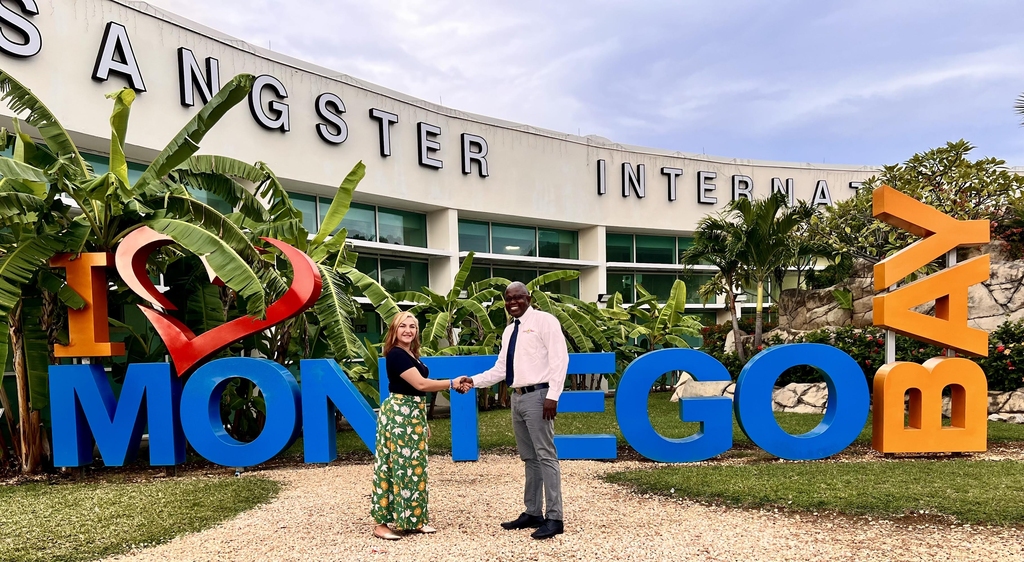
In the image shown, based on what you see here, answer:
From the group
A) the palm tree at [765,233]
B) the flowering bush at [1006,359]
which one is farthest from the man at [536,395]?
the palm tree at [765,233]

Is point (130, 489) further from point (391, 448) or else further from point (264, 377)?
point (391, 448)

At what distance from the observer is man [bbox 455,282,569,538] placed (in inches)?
216

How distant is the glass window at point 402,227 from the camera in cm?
1661

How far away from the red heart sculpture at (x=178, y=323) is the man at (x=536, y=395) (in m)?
3.38

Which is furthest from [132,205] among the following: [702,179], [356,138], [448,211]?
[702,179]

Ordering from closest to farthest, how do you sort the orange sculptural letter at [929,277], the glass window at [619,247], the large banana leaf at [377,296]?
1. the orange sculptural letter at [929,277]
2. the large banana leaf at [377,296]
3. the glass window at [619,247]

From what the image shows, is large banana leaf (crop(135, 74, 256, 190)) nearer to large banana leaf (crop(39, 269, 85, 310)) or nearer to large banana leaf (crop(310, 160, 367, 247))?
large banana leaf (crop(39, 269, 85, 310))

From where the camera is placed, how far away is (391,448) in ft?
17.9

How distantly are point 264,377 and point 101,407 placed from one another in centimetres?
214

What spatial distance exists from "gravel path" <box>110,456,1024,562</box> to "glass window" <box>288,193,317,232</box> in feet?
30.2

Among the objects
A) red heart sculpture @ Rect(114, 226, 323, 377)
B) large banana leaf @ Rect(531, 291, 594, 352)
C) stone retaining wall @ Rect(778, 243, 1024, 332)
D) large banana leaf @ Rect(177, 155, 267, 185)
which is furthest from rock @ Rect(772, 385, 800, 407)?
large banana leaf @ Rect(177, 155, 267, 185)

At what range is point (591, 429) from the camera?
12.1 m

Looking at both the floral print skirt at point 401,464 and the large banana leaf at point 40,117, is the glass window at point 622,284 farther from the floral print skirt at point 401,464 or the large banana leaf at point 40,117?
the floral print skirt at point 401,464

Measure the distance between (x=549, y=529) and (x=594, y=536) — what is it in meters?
0.39
